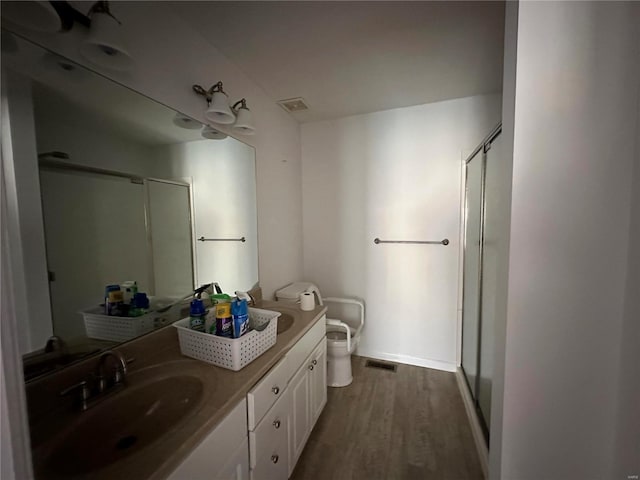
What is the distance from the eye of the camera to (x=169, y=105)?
3.98 ft

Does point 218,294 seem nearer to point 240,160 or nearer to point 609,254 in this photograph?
point 240,160

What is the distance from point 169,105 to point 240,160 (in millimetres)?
508

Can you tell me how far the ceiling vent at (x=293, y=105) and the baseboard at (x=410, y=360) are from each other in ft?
7.40

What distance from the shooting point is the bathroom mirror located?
0.78 metres

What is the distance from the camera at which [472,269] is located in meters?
1.92

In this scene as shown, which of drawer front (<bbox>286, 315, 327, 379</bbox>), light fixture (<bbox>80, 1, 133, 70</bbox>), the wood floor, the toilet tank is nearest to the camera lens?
light fixture (<bbox>80, 1, 133, 70</bbox>)

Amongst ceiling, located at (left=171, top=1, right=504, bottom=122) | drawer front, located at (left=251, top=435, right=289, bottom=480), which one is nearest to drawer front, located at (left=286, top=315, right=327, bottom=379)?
drawer front, located at (left=251, top=435, right=289, bottom=480)

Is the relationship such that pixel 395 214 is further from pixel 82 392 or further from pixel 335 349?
pixel 82 392

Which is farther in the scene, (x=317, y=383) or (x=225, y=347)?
(x=317, y=383)

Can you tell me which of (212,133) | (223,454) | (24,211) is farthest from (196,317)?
(212,133)

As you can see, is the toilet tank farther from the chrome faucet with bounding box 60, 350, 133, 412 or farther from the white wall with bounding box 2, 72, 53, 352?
the white wall with bounding box 2, 72, 53, 352

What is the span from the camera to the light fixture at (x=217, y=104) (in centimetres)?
134

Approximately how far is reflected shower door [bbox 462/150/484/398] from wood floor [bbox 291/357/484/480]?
0.91 feet

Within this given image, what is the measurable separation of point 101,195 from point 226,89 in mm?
975
